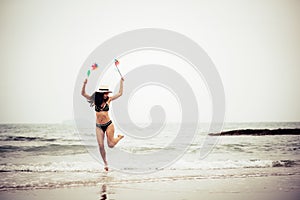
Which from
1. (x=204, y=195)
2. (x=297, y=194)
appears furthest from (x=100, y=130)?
(x=297, y=194)

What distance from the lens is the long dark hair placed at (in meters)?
8.00

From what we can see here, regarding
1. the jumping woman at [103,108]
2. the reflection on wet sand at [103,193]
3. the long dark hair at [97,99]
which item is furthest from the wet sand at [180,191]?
the long dark hair at [97,99]

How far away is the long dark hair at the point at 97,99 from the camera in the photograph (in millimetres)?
→ 8004

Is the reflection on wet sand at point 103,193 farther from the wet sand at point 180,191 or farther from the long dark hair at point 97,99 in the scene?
the long dark hair at point 97,99

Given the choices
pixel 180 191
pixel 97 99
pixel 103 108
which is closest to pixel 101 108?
pixel 103 108

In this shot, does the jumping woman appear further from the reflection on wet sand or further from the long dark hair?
the reflection on wet sand

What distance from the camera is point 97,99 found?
8.12m

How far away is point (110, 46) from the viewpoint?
1978 cm

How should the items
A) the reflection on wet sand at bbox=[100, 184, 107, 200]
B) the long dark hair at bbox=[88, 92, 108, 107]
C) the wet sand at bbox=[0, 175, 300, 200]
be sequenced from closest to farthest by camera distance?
the reflection on wet sand at bbox=[100, 184, 107, 200] → the wet sand at bbox=[0, 175, 300, 200] → the long dark hair at bbox=[88, 92, 108, 107]

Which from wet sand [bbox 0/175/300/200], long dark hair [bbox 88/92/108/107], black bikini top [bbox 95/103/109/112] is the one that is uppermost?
long dark hair [bbox 88/92/108/107]

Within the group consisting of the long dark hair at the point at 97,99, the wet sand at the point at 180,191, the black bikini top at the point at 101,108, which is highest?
the long dark hair at the point at 97,99

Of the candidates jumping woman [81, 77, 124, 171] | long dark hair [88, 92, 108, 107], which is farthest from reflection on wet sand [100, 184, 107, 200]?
long dark hair [88, 92, 108, 107]

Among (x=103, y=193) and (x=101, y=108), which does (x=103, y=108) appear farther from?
(x=103, y=193)

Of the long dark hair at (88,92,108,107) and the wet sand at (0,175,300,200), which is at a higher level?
the long dark hair at (88,92,108,107)
